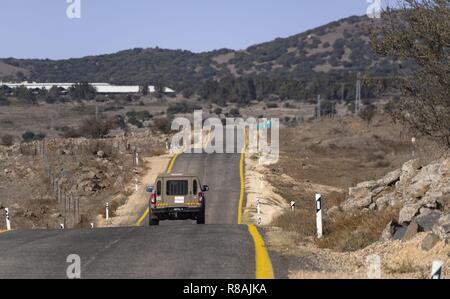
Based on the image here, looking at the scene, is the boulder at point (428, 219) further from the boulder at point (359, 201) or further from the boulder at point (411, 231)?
the boulder at point (359, 201)

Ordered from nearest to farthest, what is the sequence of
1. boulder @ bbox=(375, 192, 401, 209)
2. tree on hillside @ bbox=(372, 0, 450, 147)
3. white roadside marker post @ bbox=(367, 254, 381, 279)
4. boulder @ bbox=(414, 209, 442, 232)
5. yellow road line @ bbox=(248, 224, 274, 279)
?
white roadside marker post @ bbox=(367, 254, 381, 279)
yellow road line @ bbox=(248, 224, 274, 279)
boulder @ bbox=(414, 209, 442, 232)
tree on hillside @ bbox=(372, 0, 450, 147)
boulder @ bbox=(375, 192, 401, 209)

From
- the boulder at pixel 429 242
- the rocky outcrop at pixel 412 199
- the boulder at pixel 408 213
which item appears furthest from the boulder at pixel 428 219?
the boulder at pixel 429 242

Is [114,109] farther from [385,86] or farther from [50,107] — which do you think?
[385,86]

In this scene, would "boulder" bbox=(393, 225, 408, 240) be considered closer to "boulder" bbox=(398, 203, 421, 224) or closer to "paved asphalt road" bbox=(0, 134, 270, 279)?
"boulder" bbox=(398, 203, 421, 224)

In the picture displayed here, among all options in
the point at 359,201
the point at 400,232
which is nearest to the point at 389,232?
the point at 400,232

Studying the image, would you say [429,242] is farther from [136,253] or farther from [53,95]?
[53,95]

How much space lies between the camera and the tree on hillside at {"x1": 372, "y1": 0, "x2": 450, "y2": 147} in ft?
48.1

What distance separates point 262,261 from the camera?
1089 centimetres

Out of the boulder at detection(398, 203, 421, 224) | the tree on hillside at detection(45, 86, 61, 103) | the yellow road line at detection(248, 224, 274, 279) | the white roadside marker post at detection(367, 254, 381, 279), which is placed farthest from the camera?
the tree on hillside at detection(45, 86, 61, 103)

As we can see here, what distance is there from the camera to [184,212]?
76.7 ft

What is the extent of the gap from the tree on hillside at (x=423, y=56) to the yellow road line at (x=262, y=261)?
4.08 m

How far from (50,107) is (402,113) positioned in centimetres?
12952

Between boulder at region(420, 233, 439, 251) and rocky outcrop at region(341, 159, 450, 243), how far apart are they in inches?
0.9

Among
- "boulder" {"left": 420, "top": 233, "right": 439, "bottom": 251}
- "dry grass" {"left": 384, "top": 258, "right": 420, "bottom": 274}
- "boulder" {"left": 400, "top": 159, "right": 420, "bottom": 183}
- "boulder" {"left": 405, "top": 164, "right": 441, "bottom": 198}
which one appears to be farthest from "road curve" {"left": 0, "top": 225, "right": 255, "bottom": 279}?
"boulder" {"left": 400, "top": 159, "right": 420, "bottom": 183}
